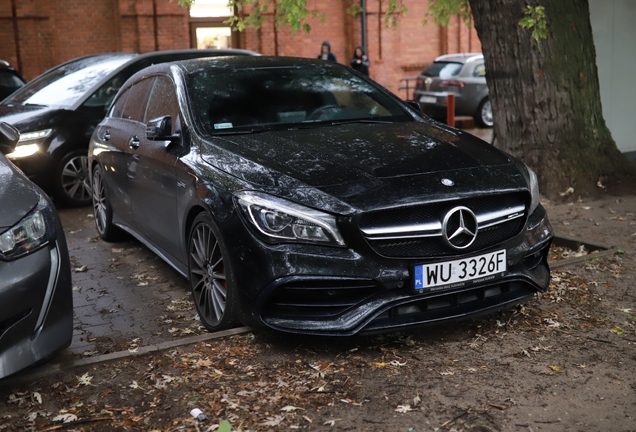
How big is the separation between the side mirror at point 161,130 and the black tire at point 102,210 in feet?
6.99

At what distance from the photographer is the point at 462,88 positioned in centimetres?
1806

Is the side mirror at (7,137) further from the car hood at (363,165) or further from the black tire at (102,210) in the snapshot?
the black tire at (102,210)

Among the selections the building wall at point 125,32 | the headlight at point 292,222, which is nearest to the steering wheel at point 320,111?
the headlight at point 292,222

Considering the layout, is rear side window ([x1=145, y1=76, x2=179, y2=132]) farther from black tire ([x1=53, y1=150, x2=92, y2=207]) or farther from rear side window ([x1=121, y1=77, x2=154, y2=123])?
black tire ([x1=53, y1=150, x2=92, y2=207])

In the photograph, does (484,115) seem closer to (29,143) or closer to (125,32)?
(125,32)

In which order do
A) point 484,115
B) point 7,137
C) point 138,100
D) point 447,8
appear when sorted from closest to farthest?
point 7,137, point 138,100, point 447,8, point 484,115

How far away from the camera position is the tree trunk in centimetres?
810

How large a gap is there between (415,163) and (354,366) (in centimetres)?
121

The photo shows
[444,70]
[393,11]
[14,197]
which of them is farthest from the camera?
[444,70]

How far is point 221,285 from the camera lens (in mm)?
4789

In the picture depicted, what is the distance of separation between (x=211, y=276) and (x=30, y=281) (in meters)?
1.21

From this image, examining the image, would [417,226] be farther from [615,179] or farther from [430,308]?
[615,179]

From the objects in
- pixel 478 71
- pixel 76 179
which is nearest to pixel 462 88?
Answer: pixel 478 71

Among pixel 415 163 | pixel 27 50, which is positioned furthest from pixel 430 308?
pixel 27 50
